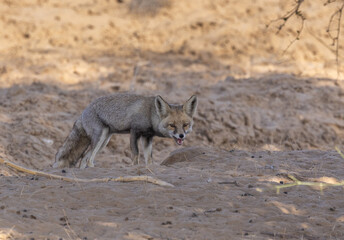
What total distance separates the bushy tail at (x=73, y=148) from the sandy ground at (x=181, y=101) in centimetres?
69

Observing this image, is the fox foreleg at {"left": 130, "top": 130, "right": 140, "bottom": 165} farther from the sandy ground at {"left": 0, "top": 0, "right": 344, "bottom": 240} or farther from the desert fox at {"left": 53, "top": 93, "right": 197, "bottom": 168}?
the sandy ground at {"left": 0, "top": 0, "right": 344, "bottom": 240}

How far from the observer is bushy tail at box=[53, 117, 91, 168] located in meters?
9.01

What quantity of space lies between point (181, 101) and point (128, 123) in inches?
170

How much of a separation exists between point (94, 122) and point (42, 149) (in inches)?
98.5

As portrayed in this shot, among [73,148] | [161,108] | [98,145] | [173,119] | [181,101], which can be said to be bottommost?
[73,148]

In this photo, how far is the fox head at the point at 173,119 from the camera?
8.58 m

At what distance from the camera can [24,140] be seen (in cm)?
1091

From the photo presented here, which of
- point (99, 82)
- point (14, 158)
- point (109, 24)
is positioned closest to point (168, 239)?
point (14, 158)

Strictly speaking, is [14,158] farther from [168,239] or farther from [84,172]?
[168,239]

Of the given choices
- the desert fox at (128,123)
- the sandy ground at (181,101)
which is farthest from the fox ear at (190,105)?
the sandy ground at (181,101)

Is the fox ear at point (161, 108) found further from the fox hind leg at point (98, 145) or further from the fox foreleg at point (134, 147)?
the fox hind leg at point (98, 145)

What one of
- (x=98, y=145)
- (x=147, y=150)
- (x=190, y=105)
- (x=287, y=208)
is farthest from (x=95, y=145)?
(x=287, y=208)

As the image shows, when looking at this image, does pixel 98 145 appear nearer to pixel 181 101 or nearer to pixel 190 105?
pixel 190 105

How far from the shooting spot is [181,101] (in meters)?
13.0
